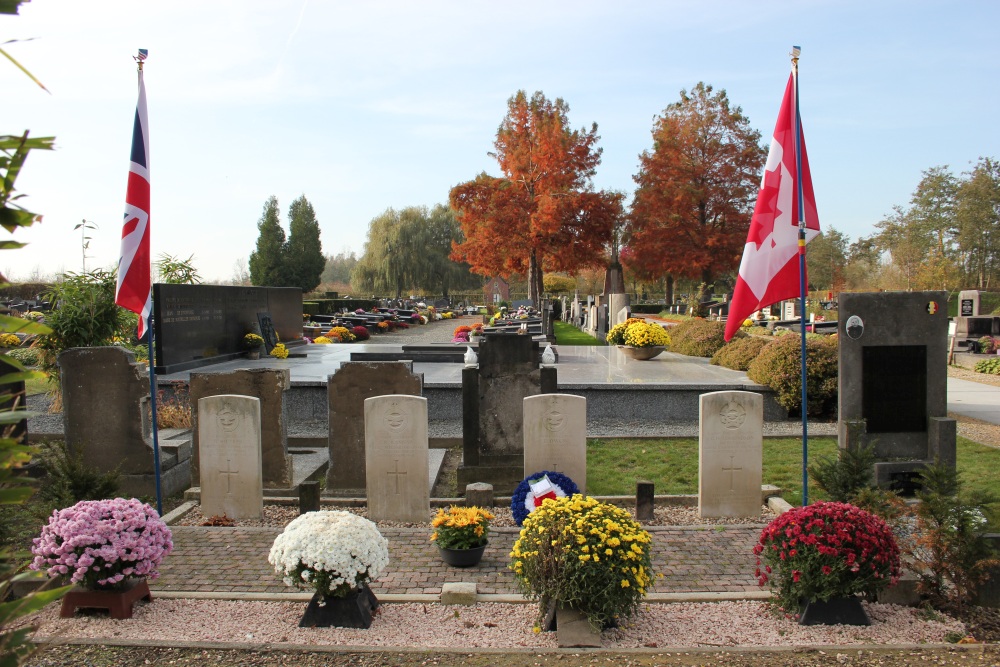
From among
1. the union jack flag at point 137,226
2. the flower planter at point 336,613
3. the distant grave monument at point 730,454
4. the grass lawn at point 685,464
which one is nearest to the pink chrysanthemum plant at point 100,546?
the flower planter at point 336,613

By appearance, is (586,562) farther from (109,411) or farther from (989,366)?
(989,366)

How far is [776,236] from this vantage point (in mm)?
6738

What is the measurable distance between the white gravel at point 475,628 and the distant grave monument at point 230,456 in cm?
214

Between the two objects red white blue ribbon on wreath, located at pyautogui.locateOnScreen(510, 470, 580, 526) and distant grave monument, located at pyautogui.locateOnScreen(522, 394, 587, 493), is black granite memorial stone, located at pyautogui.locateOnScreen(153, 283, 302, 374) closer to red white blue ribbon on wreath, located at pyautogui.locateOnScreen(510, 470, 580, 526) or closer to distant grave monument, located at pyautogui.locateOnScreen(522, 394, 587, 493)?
distant grave monument, located at pyautogui.locateOnScreen(522, 394, 587, 493)

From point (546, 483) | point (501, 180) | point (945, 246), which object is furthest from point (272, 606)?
point (945, 246)

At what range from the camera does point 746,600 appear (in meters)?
5.16

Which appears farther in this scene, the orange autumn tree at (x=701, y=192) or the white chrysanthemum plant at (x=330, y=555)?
the orange autumn tree at (x=701, y=192)

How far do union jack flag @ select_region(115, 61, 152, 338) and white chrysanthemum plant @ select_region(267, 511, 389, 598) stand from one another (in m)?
3.44

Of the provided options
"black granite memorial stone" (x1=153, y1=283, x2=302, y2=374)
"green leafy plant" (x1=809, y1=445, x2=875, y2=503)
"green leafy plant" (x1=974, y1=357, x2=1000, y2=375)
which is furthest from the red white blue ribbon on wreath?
"green leafy plant" (x1=974, y1=357, x2=1000, y2=375)

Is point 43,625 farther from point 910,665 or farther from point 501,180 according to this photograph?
point 501,180

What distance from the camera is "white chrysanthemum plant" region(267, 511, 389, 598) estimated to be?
4.62 metres

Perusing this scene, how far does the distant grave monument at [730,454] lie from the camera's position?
22.8ft

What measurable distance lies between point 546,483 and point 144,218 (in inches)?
183

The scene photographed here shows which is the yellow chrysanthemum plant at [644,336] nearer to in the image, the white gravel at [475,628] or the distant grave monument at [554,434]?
the distant grave monument at [554,434]
